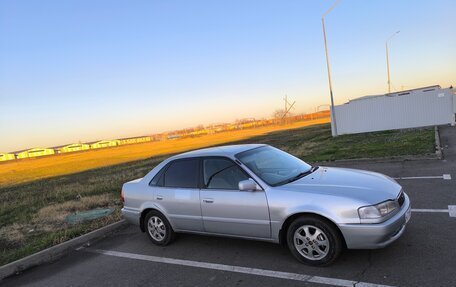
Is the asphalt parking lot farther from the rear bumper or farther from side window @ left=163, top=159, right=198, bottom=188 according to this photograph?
side window @ left=163, top=159, right=198, bottom=188

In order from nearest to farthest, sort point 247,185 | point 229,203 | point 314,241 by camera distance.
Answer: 1. point 314,241
2. point 247,185
3. point 229,203

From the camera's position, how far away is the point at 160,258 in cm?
547

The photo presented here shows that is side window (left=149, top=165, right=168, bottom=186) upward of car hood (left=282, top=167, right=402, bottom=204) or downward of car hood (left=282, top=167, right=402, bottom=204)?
upward

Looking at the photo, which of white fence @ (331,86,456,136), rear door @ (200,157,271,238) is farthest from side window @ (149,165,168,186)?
white fence @ (331,86,456,136)

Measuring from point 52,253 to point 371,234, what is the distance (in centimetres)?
520

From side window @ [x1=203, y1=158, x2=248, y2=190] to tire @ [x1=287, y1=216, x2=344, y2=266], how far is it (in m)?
1.00

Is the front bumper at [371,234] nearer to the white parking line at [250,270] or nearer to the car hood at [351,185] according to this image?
the car hood at [351,185]

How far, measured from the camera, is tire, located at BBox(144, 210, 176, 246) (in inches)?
231

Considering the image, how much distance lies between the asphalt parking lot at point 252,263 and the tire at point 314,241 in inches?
4.7

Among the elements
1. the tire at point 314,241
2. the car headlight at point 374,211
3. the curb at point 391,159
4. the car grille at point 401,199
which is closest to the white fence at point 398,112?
the curb at point 391,159

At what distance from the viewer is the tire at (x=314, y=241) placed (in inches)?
166

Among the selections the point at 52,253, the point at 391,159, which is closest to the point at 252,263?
the point at 52,253

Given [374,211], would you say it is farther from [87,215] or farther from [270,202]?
[87,215]

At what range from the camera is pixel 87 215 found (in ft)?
29.6
